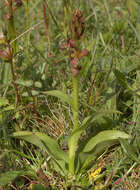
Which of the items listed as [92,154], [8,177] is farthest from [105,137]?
[8,177]

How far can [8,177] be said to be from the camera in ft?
4.29

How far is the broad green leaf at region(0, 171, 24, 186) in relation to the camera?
128cm

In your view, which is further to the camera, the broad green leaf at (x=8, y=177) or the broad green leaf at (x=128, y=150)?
the broad green leaf at (x=128, y=150)

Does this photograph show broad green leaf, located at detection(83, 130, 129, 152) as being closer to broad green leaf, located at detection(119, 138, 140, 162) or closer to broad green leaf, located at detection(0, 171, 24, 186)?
broad green leaf, located at detection(119, 138, 140, 162)

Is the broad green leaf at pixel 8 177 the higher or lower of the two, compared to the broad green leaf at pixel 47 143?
lower

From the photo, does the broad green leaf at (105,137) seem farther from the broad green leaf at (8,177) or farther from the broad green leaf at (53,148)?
the broad green leaf at (8,177)

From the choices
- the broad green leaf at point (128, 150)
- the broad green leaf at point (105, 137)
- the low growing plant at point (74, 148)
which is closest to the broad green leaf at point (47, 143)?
the low growing plant at point (74, 148)

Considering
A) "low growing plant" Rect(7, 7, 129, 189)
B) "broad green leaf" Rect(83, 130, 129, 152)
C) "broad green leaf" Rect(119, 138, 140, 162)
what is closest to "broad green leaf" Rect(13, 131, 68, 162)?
"low growing plant" Rect(7, 7, 129, 189)

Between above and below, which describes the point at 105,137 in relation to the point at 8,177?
above

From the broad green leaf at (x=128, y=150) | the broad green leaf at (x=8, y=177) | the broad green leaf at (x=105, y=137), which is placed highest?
the broad green leaf at (x=105, y=137)

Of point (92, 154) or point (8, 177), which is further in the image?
point (92, 154)

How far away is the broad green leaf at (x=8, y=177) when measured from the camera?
50.4 inches

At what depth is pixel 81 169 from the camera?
1.48 meters

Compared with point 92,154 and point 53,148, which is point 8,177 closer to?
point 53,148
